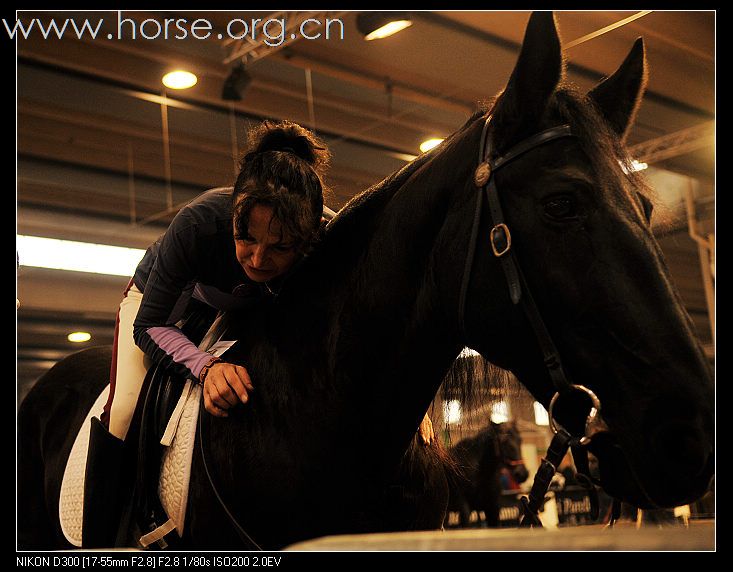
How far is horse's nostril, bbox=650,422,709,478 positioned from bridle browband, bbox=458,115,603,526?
98mm

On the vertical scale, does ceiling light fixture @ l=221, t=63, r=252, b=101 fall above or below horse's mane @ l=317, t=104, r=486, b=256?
above

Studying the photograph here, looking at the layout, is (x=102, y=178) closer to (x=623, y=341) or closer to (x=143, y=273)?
(x=143, y=273)

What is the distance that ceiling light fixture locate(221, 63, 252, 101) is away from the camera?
512 centimetres

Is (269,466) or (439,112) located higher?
(439,112)

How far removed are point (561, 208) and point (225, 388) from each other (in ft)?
2.11

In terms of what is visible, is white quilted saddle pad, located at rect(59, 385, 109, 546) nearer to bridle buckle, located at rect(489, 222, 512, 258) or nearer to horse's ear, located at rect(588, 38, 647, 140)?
bridle buckle, located at rect(489, 222, 512, 258)

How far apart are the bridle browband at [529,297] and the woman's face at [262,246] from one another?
36 cm

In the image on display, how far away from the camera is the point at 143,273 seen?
5.58 ft

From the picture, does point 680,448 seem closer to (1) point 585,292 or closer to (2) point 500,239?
(1) point 585,292

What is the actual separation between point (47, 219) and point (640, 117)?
5.57 m

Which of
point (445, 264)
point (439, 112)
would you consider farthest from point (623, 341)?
point (439, 112)

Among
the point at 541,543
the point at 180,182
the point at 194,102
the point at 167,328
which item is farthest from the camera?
the point at 180,182

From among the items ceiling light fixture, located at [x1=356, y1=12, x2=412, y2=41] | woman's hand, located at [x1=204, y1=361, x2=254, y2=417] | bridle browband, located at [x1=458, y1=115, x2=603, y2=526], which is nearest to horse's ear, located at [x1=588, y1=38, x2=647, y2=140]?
bridle browband, located at [x1=458, y1=115, x2=603, y2=526]

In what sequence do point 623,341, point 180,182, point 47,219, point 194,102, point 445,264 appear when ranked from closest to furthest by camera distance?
point 623,341
point 445,264
point 194,102
point 47,219
point 180,182
